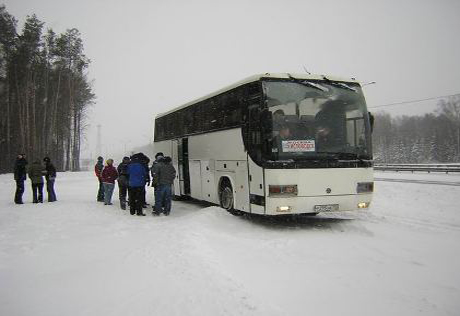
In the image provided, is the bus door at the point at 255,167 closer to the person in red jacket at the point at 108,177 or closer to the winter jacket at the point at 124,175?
the winter jacket at the point at 124,175

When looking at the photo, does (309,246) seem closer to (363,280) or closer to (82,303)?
(363,280)

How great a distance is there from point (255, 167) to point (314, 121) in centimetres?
179

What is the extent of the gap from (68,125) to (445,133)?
69.5 metres

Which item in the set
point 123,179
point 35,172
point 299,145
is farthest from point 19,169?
point 299,145

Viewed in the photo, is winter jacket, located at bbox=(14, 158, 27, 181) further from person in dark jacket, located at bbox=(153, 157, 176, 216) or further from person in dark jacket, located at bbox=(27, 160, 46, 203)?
person in dark jacket, located at bbox=(153, 157, 176, 216)

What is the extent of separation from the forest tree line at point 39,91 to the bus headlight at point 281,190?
108 ft

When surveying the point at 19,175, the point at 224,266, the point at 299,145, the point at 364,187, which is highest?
the point at 299,145

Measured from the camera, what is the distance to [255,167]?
943 centimetres

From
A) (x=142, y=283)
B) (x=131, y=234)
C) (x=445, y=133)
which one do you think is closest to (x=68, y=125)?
(x=131, y=234)

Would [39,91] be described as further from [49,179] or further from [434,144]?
[434,144]

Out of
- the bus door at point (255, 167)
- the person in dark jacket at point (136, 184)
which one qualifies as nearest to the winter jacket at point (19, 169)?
the person in dark jacket at point (136, 184)

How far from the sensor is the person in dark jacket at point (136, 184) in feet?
38.4

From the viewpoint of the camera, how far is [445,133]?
3029 inches

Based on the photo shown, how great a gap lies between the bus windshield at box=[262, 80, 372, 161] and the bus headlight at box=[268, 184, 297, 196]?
64 centimetres
